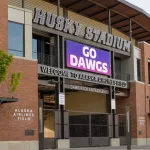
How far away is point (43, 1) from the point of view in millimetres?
33750

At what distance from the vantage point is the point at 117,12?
40.2m

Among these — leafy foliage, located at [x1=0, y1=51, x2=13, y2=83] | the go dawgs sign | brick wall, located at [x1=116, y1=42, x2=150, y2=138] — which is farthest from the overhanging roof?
leafy foliage, located at [x1=0, y1=51, x2=13, y2=83]

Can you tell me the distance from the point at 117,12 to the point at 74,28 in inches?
332

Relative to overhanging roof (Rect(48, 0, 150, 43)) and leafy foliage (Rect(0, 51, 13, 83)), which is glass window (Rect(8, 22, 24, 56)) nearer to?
leafy foliage (Rect(0, 51, 13, 83))

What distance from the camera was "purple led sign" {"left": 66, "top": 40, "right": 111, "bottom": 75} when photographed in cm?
3281

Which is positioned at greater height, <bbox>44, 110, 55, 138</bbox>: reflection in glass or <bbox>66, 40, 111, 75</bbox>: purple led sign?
<bbox>66, 40, 111, 75</bbox>: purple led sign

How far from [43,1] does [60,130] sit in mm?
10905

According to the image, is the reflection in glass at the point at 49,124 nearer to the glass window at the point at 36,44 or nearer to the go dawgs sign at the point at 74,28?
the glass window at the point at 36,44

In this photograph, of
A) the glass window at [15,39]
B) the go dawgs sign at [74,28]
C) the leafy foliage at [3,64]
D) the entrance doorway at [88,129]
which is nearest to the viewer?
the leafy foliage at [3,64]

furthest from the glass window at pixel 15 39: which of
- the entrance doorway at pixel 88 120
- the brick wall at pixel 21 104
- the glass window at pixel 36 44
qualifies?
the entrance doorway at pixel 88 120

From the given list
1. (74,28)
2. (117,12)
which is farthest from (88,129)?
(117,12)

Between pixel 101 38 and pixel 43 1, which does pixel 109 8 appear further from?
pixel 43 1

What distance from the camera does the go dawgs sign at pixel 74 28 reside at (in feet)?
99.2

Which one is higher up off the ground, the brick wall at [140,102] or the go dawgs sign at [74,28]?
the go dawgs sign at [74,28]
